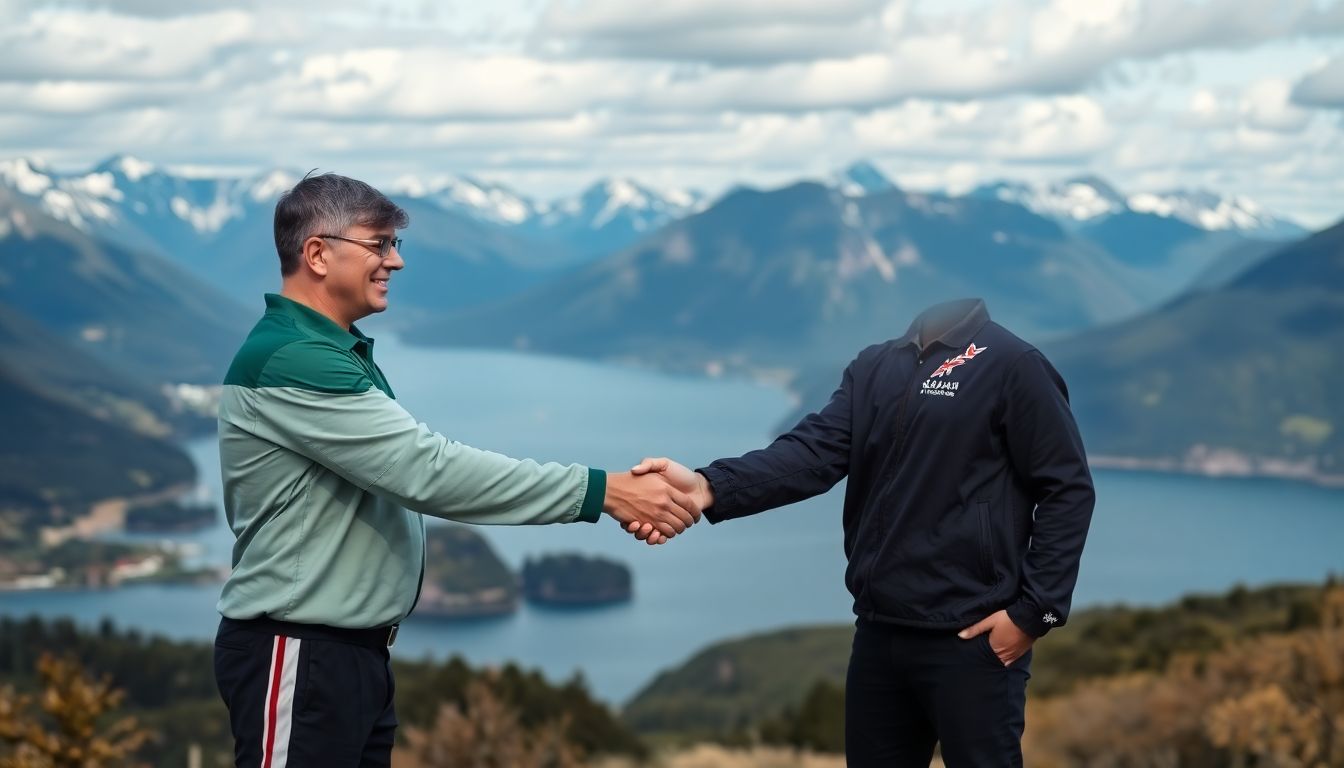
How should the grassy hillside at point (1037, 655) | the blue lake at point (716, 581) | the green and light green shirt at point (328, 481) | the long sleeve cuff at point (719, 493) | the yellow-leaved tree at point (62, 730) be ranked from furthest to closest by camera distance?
the blue lake at point (716, 581)
the grassy hillside at point (1037, 655)
the yellow-leaved tree at point (62, 730)
the long sleeve cuff at point (719, 493)
the green and light green shirt at point (328, 481)

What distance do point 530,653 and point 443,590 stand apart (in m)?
25.4

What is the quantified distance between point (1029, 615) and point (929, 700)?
1.24ft

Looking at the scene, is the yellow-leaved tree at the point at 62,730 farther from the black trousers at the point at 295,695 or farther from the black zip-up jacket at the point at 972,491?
the black zip-up jacket at the point at 972,491

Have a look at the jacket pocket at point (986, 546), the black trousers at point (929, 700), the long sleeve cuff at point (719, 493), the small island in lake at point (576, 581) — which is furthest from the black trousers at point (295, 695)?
the small island in lake at point (576, 581)

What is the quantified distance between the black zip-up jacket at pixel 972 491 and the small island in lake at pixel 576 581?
13900 cm

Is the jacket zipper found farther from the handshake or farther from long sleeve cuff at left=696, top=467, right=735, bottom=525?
the handshake

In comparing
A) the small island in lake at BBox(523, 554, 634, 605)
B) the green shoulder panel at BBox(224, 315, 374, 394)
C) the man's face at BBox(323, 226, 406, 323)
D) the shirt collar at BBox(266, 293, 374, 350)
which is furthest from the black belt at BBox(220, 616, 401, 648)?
the small island in lake at BBox(523, 554, 634, 605)

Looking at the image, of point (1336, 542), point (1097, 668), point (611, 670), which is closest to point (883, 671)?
point (1097, 668)

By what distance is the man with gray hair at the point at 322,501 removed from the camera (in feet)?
13.4

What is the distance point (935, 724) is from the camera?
170 inches

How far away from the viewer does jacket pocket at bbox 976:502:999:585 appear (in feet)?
14.0

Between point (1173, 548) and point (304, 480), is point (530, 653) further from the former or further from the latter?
point (304, 480)

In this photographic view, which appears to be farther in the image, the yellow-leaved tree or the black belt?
the yellow-leaved tree

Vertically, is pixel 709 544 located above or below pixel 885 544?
above
